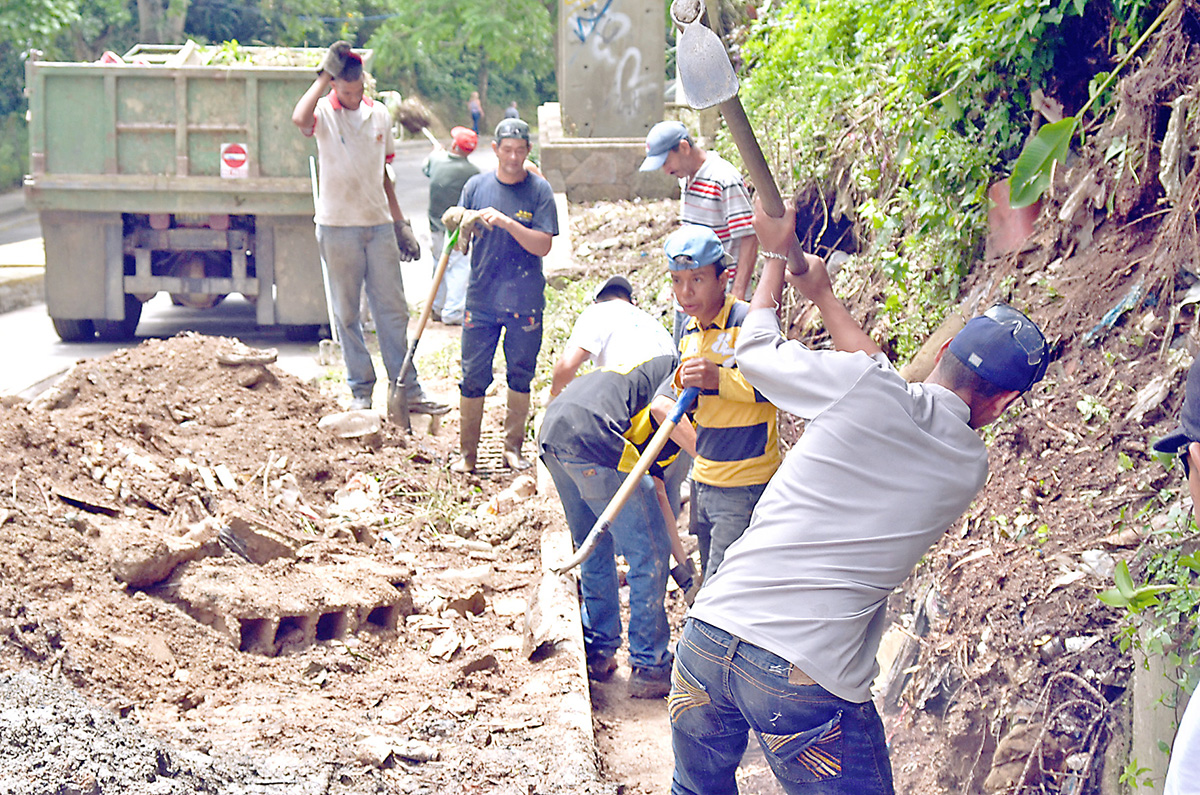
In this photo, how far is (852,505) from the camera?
99.0 inches

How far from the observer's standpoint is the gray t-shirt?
2488 mm

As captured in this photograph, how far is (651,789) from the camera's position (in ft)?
13.2

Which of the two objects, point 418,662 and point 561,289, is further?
point 561,289

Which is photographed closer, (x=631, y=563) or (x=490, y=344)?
(x=631, y=563)

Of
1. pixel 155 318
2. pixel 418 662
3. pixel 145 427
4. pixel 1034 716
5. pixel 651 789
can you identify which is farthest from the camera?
pixel 155 318

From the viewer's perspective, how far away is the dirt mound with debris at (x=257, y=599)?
3705 millimetres

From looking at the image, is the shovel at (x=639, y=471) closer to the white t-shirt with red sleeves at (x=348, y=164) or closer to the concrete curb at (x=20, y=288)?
the white t-shirt with red sleeves at (x=348, y=164)

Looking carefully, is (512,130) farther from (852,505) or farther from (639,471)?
(852,505)

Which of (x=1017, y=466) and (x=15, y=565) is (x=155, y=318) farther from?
(x=1017, y=466)

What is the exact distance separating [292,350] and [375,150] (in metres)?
3.30

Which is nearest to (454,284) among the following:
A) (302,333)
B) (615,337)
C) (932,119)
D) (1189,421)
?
(302,333)

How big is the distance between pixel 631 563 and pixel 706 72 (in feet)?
8.33

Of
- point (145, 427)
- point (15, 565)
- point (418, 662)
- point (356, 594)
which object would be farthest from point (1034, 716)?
point (145, 427)

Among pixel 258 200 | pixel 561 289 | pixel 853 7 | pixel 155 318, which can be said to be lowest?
pixel 155 318
